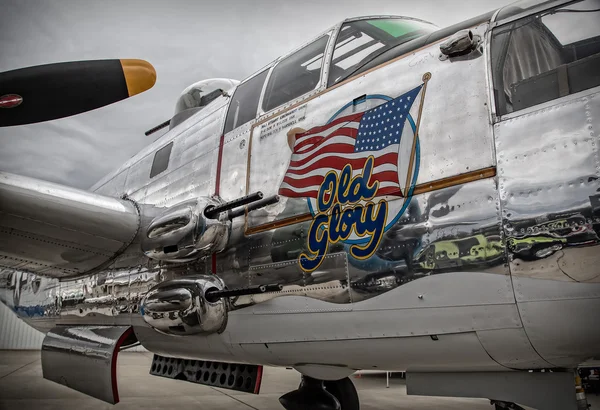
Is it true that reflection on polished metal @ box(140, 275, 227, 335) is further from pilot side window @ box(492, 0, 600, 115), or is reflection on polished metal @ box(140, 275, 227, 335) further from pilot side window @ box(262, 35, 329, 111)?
pilot side window @ box(492, 0, 600, 115)

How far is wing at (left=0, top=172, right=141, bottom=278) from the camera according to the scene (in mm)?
4664

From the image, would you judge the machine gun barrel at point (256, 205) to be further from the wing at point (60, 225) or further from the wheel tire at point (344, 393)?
the wheel tire at point (344, 393)

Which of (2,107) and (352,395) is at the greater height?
(2,107)

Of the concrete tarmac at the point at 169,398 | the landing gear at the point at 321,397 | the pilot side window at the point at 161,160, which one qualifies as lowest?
the concrete tarmac at the point at 169,398

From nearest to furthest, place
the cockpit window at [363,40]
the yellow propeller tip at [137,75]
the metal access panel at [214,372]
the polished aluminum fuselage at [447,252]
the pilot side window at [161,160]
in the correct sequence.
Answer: the polished aluminum fuselage at [447,252], the cockpit window at [363,40], the yellow propeller tip at [137,75], the metal access panel at [214,372], the pilot side window at [161,160]

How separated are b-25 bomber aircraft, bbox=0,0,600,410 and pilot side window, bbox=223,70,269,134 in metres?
0.03

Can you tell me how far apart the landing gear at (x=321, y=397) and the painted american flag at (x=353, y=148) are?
8.27 ft

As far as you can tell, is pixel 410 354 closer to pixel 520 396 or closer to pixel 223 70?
pixel 520 396

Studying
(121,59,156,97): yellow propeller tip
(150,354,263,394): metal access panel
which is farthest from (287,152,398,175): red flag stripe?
(150,354,263,394): metal access panel

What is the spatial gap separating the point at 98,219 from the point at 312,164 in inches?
106

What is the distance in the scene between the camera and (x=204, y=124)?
5555mm

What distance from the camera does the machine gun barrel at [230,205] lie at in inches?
157

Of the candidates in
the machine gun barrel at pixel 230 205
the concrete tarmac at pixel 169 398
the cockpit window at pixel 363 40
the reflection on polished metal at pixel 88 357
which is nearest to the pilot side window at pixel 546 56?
the cockpit window at pixel 363 40

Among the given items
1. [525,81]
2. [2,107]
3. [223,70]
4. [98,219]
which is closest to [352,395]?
[98,219]
